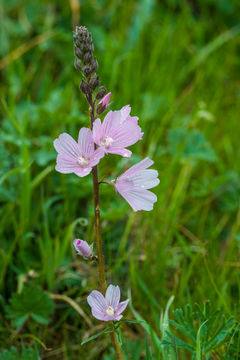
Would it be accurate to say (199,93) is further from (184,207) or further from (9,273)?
(9,273)

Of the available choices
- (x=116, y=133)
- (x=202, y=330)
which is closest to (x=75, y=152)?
(x=116, y=133)

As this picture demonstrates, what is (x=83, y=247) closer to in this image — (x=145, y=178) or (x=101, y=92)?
(x=145, y=178)

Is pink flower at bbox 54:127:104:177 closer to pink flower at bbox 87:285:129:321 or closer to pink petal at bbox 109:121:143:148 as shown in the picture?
pink petal at bbox 109:121:143:148

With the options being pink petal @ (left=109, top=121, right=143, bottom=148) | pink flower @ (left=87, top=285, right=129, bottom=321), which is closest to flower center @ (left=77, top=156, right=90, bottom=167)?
pink petal @ (left=109, top=121, right=143, bottom=148)

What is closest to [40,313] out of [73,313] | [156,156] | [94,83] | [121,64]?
[73,313]

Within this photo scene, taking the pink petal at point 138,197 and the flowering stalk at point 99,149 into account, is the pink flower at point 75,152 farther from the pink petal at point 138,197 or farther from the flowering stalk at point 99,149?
the pink petal at point 138,197

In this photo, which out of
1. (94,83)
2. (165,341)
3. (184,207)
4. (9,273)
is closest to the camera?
(94,83)
